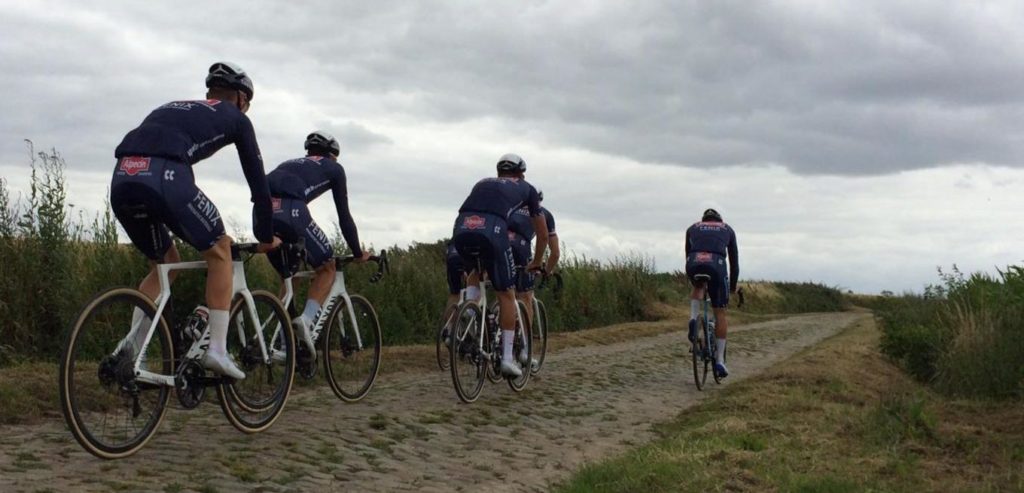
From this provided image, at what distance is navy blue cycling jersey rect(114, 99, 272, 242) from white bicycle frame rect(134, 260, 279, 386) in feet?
1.66

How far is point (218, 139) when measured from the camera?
5.72 m

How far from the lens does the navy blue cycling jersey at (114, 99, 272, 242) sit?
213 inches

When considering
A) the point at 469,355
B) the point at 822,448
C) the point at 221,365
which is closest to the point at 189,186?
the point at 221,365

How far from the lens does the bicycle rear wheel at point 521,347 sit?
9.92 metres

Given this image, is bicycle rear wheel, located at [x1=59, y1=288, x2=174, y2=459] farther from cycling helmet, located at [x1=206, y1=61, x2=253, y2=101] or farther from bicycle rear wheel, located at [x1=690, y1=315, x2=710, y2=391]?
bicycle rear wheel, located at [x1=690, y1=315, x2=710, y2=391]

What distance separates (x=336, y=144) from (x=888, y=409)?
18.9ft

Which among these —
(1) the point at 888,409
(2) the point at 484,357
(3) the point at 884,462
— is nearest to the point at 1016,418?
(1) the point at 888,409

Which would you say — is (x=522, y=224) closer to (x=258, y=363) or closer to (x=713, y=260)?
(x=713, y=260)

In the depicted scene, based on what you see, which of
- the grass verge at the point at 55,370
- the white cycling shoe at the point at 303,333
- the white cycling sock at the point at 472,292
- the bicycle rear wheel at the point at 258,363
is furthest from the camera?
the white cycling sock at the point at 472,292

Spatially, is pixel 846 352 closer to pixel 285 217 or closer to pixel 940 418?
pixel 940 418

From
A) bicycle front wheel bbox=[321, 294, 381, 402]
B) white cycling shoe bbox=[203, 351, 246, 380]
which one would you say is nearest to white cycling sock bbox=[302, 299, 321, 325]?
bicycle front wheel bbox=[321, 294, 381, 402]

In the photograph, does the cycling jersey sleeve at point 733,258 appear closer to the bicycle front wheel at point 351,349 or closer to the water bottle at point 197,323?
the bicycle front wheel at point 351,349

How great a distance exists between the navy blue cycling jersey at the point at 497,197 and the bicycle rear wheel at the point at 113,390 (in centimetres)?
396

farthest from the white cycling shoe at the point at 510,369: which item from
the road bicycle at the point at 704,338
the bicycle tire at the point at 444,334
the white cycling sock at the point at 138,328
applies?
the white cycling sock at the point at 138,328
